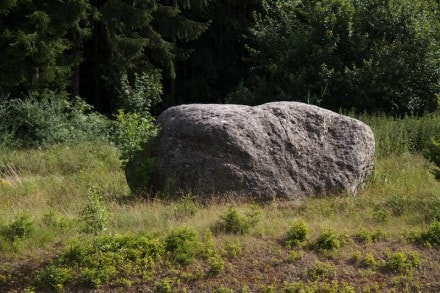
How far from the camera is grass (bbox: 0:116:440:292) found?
22.8 feet

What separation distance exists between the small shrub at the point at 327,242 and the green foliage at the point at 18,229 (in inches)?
131

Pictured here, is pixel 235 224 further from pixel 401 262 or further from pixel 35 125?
pixel 35 125

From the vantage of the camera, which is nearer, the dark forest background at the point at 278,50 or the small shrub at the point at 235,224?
the small shrub at the point at 235,224

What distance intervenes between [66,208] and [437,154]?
5149 millimetres

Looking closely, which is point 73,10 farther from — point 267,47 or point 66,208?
point 66,208

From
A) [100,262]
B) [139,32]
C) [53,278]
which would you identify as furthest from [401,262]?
[139,32]

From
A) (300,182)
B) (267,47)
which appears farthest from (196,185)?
(267,47)

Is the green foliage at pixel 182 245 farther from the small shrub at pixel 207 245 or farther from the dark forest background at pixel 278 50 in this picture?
the dark forest background at pixel 278 50

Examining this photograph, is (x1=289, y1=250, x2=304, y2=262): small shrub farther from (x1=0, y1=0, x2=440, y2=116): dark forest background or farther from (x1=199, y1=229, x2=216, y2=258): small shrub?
(x1=0, y1=0, x2=440, y2=116): dark forest background

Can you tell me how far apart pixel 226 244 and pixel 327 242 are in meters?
1.14

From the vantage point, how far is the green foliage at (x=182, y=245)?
7125 mm

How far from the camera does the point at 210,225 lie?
26.4 ft

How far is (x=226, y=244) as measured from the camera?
24.6ft

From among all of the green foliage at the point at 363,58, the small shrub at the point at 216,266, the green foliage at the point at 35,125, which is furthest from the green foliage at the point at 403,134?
the green foliage at the point at 35,125
